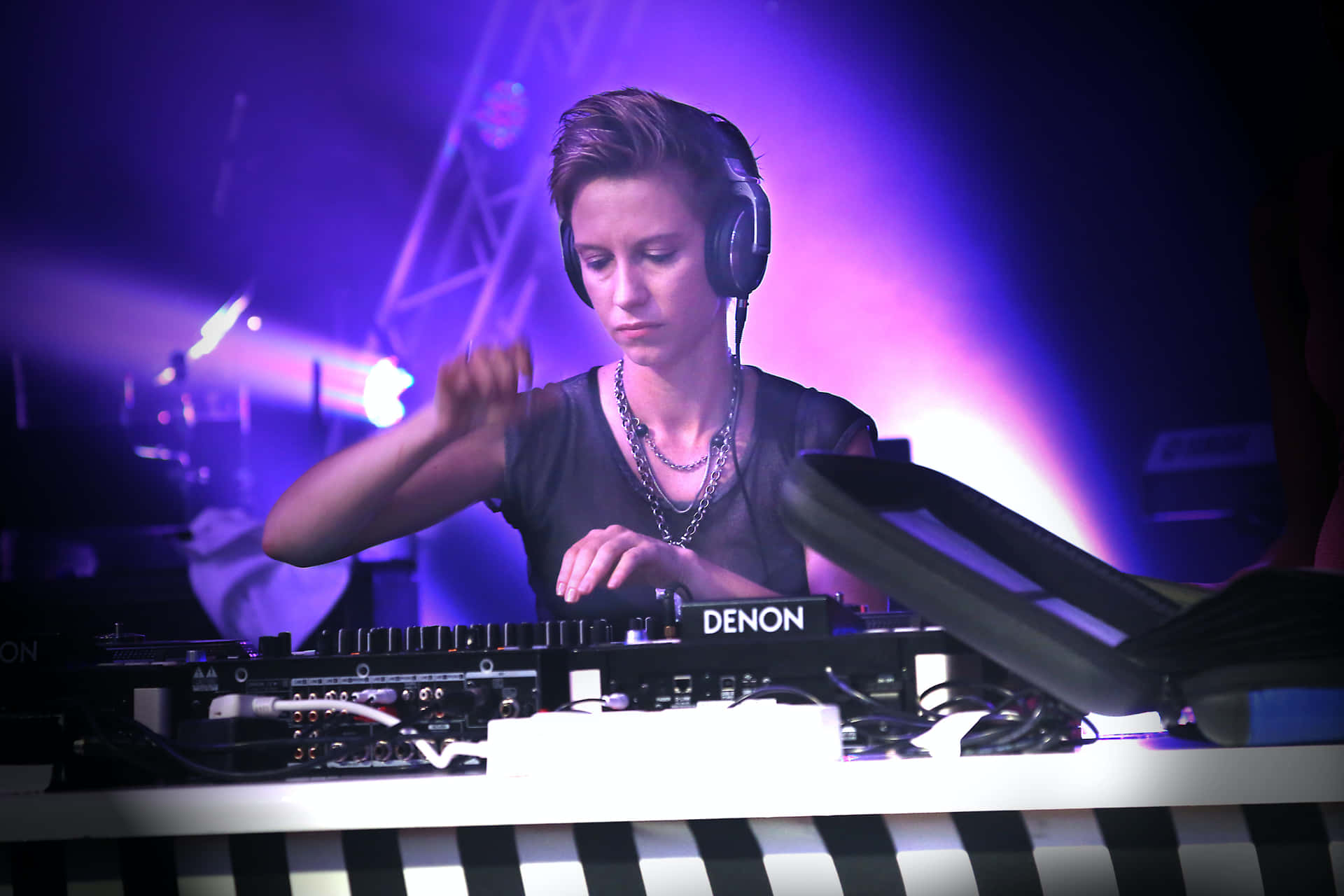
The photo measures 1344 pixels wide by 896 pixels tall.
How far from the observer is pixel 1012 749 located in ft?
1.97

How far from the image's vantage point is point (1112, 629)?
56 centimetres

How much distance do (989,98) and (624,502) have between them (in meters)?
0.89

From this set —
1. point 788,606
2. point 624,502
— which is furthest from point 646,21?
point 788,606

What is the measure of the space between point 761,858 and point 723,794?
6 centimetres

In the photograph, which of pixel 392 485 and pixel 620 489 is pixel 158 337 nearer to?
pixel 392 485

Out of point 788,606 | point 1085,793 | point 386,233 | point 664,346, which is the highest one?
point 386,233

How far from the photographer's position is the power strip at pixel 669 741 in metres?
0.58

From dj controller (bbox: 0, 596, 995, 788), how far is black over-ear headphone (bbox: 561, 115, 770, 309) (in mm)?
898

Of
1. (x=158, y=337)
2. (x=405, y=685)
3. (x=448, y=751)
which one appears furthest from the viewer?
(x=158, y=337)

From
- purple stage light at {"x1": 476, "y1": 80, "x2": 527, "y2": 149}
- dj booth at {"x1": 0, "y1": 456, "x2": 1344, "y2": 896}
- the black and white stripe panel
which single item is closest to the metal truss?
purple stage light at {"x1": 476, "y1": 80, "x2": 527, "y2": 149}

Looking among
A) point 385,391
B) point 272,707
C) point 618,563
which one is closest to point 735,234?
point 618,563

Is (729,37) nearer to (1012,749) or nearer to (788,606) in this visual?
(788,606)

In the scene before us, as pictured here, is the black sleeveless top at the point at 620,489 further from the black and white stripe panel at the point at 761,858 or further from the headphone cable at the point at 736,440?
the black and white stripe panel at the point at 761,858

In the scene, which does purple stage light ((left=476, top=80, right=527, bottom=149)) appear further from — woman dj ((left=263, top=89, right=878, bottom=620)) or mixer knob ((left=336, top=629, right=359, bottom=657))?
mixer knob ((left=336, top=629, right=359, bottom=657))
